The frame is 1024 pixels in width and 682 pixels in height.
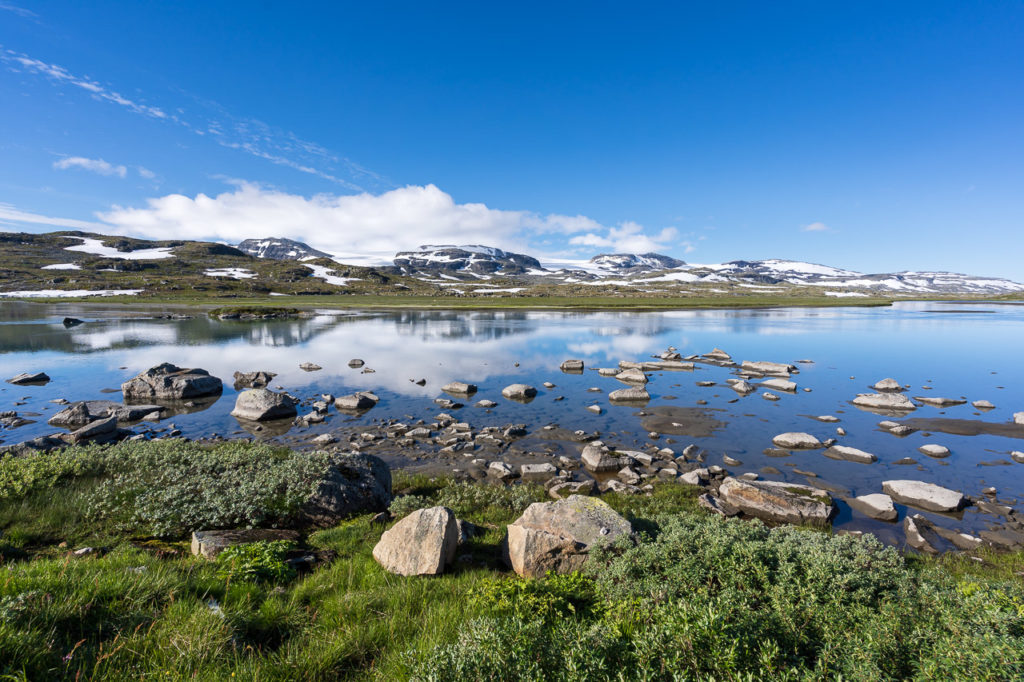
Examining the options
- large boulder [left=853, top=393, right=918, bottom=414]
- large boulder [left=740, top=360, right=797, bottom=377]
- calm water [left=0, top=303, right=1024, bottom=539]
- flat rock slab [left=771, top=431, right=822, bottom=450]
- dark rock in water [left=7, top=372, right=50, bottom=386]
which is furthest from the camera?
large boulder [left=740, top=360, right=797, bottom=377]

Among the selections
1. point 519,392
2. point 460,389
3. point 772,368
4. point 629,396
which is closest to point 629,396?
point 629,396

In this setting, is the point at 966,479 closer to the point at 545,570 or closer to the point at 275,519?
the point at 545,570

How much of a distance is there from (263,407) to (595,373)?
25725 millimetres

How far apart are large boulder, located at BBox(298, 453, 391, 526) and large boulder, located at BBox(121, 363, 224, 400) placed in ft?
74.8

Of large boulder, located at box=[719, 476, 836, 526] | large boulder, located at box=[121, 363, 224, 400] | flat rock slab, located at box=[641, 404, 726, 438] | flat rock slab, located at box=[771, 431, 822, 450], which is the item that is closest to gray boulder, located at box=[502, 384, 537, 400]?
flat rock slab, located at box=[641, 404, 726, 438]

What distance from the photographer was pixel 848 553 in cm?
738

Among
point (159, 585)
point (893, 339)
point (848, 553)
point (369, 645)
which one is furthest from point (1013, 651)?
point (893, 339)

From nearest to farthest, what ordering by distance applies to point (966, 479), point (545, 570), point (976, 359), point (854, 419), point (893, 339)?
point (545, 570)
point (966, 479)
point (854, 419)
point (976, 359)
point (893, 339)

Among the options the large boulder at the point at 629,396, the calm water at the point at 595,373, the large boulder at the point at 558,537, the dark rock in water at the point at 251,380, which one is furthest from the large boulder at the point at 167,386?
the large boulder at the point at 558,537

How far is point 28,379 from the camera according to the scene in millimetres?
31750

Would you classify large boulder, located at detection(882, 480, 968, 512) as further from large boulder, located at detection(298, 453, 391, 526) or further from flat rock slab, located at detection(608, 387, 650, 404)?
large boulder, located at detection(298, 453, 391, 526)

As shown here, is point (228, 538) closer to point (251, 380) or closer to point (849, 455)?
point (849, 455)

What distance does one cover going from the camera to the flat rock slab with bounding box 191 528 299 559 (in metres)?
8.61

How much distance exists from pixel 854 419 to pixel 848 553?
22417mm
